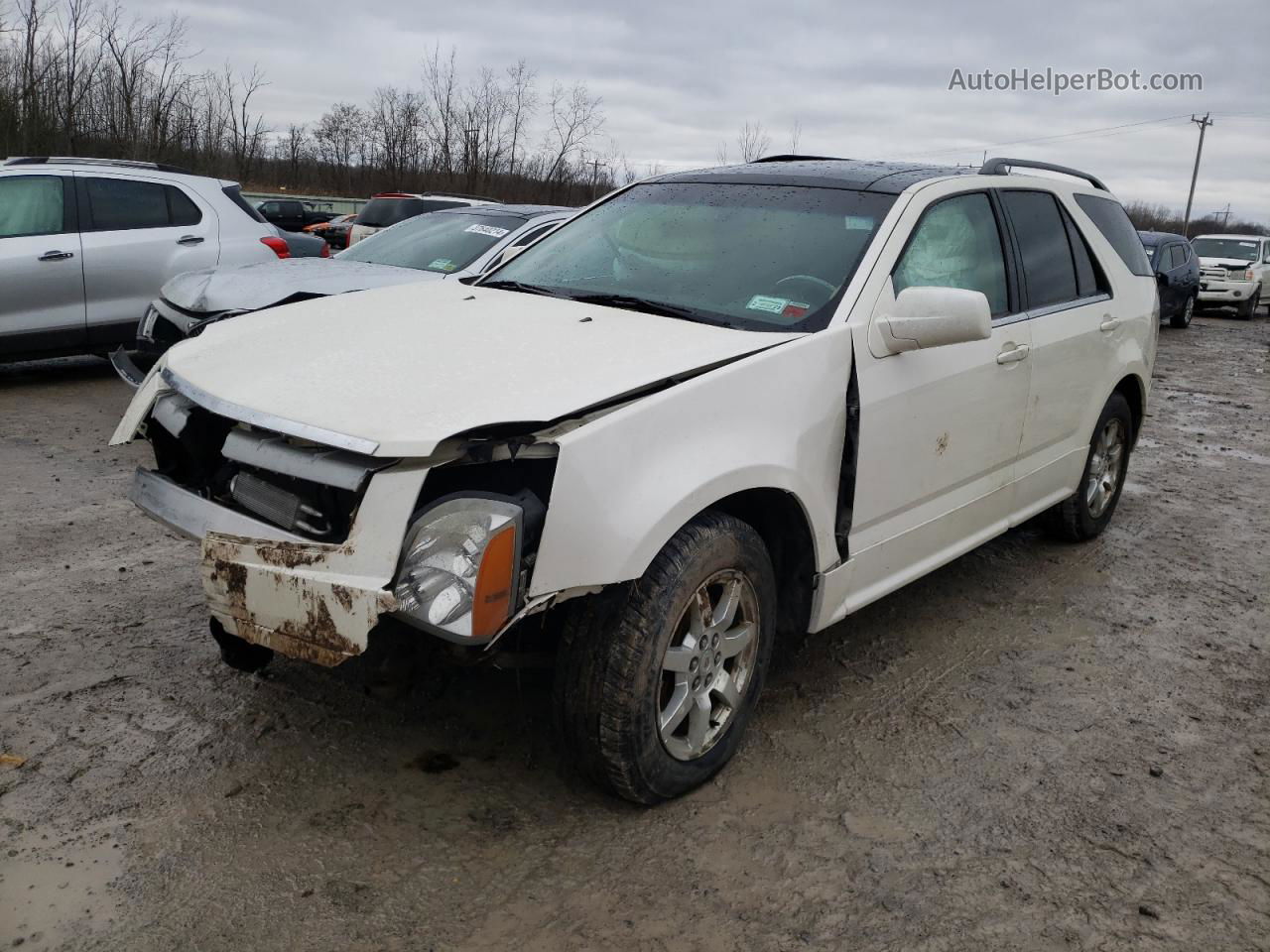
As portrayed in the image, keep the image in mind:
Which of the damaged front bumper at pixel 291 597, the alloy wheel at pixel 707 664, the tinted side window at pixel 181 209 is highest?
the tinted side window at pixel 181 209

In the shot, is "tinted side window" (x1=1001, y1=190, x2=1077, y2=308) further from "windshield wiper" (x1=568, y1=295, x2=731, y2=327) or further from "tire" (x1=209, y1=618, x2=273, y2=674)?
"tire" (x1=209, y1=618, x2=273, y2=674)

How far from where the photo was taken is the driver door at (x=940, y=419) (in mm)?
3467

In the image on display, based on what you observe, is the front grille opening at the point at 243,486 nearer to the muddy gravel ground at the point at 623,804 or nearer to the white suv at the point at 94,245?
the muddy gravel ground at the point at 623,804

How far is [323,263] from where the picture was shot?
23.8 feet

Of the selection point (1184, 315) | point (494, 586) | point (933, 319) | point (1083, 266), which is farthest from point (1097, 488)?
point (1184, 315)

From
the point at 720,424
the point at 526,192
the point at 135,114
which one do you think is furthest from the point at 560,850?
the point at 526,192

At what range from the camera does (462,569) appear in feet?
8.12

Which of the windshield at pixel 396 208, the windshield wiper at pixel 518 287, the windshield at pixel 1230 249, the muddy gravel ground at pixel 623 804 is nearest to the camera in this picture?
the muddy gravel ground at pixel 623 804

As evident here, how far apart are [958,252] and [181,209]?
6.93m

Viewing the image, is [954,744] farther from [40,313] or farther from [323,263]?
[40,313]

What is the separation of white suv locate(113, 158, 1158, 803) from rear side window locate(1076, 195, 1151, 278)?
2.56 ft

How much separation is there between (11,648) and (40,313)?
521cm

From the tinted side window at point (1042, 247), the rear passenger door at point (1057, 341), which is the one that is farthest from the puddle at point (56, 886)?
the tinted side window at point (1042, 247)

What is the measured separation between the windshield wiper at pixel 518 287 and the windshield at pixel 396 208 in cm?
1161
